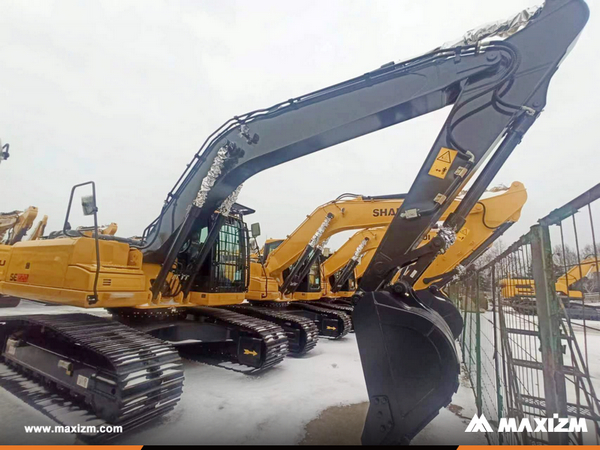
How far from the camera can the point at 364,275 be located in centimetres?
311

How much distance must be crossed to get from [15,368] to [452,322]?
20.1 ft

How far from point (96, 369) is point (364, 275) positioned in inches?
107

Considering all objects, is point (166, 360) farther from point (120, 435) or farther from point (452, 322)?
point (452, 322)

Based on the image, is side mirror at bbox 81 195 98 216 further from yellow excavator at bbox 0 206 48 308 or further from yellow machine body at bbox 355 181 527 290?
yellow excavator at bbox 0 206 48 308

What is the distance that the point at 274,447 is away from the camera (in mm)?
3129

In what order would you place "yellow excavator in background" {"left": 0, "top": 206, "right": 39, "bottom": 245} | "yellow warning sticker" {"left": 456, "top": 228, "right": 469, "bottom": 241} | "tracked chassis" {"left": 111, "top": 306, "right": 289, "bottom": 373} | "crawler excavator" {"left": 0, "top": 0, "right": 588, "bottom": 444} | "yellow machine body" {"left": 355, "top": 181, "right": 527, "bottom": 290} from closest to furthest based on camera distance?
"crawler excavator" {"left": 0, "top": 0, "right": 588, "bottom": 444} → "tracked chassis" {"left": 111, "top": 306, "right": 289, "bottom": 373} → "yellow machine body" {"left": 355, "top": 181, "right": 527, "bottom": 290} → "yellow warning sticker" {"left": 456, "top": 228, "right": 469, "bottom": 241} → "yellow excavator in background" {"left": 0, "top": 206, "right": 39, "bottom": 245}

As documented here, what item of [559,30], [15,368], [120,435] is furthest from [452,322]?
[15,368]

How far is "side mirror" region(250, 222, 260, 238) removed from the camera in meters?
6.41

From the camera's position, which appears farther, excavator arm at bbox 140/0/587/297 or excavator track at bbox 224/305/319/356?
excavator track at bbox 224/305/319/356

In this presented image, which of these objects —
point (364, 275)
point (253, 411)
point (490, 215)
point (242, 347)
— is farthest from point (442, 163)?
point (490, 215)

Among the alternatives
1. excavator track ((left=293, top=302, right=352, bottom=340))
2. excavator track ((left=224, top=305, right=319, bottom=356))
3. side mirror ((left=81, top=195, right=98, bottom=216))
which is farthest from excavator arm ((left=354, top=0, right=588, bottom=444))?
excavator track ((left=293, top=302, right=352, bottom=340))

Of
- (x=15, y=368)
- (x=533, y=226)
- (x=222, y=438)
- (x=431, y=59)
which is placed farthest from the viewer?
(x=15, y=368)

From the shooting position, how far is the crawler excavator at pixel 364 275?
2750mm

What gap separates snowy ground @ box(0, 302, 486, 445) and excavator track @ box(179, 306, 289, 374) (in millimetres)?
187
